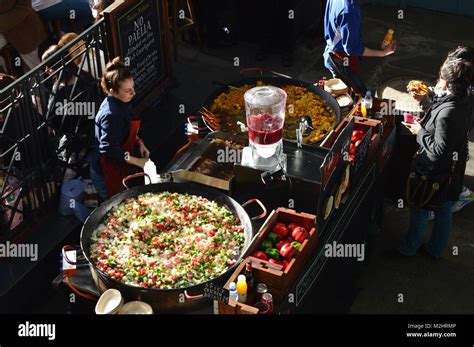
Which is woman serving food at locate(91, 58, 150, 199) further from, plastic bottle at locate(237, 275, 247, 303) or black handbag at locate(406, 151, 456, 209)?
black handbag at locate(406, 151, 456, 209)

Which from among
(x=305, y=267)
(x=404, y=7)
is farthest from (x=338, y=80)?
(x=404, y=7)

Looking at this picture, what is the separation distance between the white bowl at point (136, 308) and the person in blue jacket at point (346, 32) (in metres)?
4.63

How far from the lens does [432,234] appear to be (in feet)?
25.6

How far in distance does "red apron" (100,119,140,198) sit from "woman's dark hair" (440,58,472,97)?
301 centimetres

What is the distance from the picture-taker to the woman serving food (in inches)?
268

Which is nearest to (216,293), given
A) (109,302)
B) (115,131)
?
(109,302)

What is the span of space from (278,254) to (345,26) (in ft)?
13.0

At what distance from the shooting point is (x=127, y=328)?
4.70 m

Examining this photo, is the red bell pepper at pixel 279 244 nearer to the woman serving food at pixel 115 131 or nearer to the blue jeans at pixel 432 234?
the woman serving food at pixel 115 131

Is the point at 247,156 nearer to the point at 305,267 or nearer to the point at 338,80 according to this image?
the point at 305,267

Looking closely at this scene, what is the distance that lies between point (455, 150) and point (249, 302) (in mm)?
2983

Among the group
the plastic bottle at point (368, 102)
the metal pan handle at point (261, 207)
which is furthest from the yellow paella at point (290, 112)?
the metal pan handle at point (261, 207)

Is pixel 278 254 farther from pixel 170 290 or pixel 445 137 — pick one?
pixel 445 137

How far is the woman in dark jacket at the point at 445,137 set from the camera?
6.70 m
